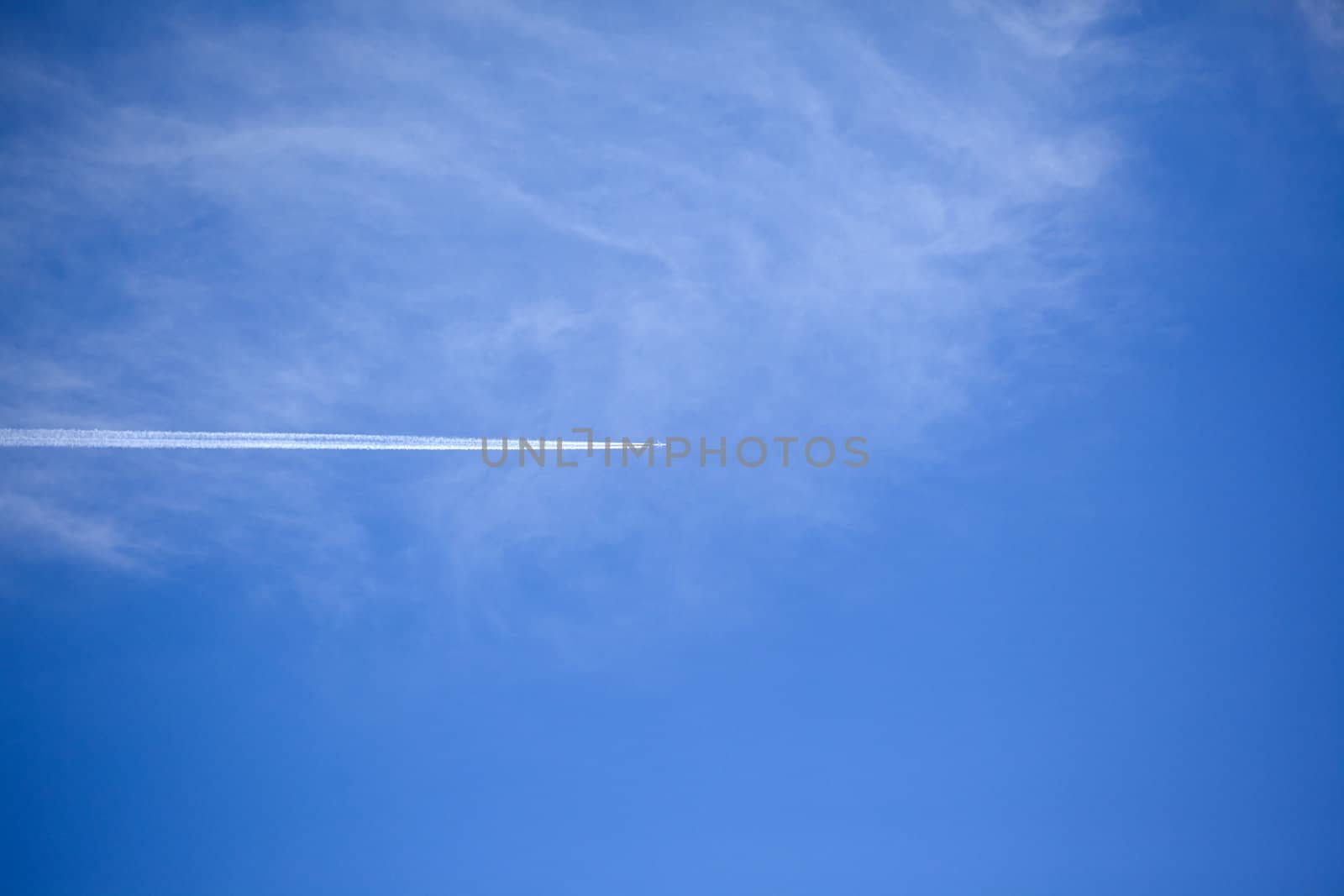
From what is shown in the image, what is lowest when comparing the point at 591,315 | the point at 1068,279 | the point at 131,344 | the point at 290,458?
the point at 290,458

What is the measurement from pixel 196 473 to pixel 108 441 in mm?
897

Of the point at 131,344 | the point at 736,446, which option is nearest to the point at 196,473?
the point at 131,344

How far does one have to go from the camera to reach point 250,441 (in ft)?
29.4

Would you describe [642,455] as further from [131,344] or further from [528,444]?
[131,344]

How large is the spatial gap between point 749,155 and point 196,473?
6.73 metres

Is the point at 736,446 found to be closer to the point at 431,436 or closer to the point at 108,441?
the point at 431,436

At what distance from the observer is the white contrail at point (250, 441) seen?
867 centimetres

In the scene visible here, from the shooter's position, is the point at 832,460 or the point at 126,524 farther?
the point at 832,460

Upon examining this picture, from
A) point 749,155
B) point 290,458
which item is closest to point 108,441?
point 290,458

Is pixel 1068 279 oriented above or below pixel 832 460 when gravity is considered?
above

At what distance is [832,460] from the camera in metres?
9.59

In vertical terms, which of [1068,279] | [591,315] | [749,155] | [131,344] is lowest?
[131,344]

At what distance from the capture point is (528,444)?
9.23 m

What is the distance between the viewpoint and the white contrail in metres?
8.67
